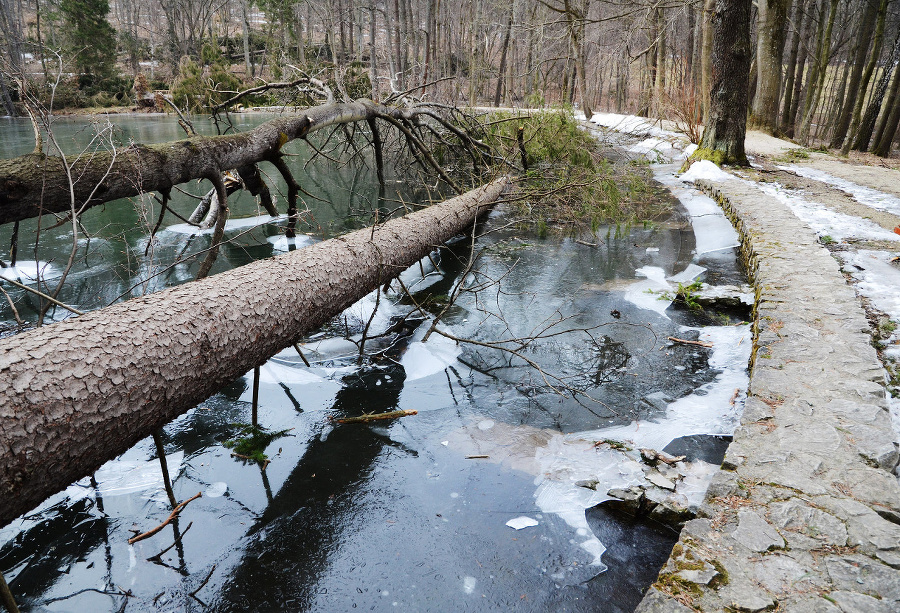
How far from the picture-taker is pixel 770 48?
13.1 metres

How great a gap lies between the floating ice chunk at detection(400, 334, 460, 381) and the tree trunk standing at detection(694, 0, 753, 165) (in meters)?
7.63

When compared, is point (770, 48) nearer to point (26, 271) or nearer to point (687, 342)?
point (687, 342)

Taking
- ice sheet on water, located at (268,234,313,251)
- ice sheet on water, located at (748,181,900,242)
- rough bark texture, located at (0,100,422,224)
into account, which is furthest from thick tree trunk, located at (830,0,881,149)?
rough bark texture, located at (0,100,422,224)

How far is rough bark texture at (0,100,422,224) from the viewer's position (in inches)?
130

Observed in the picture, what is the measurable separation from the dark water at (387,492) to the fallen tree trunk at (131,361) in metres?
0.63

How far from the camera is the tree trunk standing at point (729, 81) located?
9.30 meters

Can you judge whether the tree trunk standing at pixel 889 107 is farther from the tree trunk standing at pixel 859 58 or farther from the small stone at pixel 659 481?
the small stone at pixel 659 481

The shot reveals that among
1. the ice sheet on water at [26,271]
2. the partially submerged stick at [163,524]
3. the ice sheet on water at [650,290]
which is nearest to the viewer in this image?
the partially submerged stick at [163,524]

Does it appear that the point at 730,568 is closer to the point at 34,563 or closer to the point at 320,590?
the point at 320,590

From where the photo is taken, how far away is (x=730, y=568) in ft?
5.98

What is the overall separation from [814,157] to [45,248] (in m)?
13.5

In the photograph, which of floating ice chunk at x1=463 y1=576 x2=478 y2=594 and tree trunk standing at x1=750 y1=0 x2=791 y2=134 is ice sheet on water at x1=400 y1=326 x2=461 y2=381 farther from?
tree trunk standing at x1=750 y1=0 x2=791 y2=134

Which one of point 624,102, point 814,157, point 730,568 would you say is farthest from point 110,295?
point 624,102

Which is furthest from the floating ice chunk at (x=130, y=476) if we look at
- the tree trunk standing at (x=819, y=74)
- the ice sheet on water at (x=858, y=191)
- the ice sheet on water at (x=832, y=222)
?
the tree trunk standing at (x=819, y=74)
